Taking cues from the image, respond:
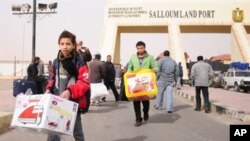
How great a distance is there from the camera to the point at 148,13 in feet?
143

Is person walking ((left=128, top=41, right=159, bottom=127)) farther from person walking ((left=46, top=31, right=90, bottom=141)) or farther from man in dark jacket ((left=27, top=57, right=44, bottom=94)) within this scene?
man in dark jacket ((left=27, top=57, right=44, bottom=94))

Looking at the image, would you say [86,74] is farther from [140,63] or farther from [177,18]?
[177,18]

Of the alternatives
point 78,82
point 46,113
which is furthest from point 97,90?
point 46,113

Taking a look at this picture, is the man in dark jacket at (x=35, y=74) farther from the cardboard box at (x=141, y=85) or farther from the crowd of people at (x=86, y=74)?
the cardboard box at (x=141, y=85)

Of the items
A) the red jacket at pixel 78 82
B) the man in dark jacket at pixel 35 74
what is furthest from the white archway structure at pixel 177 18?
the red jacket at pixel 78 82

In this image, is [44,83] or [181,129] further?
[44,83]

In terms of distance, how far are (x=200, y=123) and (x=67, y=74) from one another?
235 inches

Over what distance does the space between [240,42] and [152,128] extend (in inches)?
1373

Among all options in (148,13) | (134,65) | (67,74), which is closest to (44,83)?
(134,65)

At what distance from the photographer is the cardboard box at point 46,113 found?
440 centimetres

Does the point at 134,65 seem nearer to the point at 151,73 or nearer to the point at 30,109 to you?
the point at 151,73

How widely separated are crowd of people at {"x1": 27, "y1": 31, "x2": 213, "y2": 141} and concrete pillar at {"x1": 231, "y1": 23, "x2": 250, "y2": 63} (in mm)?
27434

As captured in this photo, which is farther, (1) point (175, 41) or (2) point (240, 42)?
(1) point (175, 41)

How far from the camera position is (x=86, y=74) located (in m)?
4.92
